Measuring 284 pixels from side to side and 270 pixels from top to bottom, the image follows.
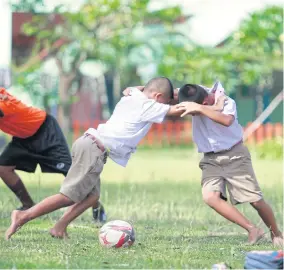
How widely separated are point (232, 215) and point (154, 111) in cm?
105

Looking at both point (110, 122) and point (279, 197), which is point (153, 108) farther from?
point (279, 197)

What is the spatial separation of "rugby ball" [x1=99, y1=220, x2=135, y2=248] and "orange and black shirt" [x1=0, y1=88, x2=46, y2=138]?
78.9 inches

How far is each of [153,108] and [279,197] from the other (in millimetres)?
4560

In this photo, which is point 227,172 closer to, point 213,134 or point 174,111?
point 213,134

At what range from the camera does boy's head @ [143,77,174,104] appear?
22.6 feet

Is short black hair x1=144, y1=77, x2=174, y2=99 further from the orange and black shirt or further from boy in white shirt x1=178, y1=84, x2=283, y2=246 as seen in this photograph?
the orange and black shirt

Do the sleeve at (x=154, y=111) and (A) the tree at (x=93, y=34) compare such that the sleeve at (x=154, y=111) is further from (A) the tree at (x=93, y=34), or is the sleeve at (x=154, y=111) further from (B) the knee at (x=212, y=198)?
(A) the tree at (x=93, y=34)

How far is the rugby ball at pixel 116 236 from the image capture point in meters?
6.46

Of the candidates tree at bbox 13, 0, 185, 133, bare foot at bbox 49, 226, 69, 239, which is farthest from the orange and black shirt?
tree at bbox 13, 0, 185, 133

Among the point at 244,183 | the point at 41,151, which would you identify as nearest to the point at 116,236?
the point at 244,183

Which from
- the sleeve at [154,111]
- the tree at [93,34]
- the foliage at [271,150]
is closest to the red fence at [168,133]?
the tree at [93,34]

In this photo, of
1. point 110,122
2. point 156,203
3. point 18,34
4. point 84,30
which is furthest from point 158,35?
point 110,122

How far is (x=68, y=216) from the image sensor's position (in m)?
7.04

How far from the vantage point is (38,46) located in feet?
103
